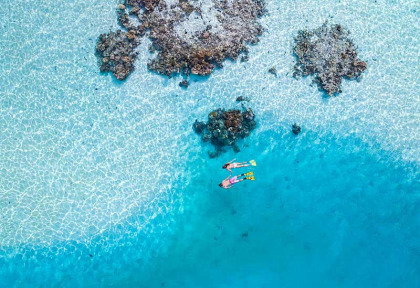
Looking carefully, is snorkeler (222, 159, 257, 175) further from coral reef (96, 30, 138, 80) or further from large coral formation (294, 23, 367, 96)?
coral reef (96, 30, 138, 80)

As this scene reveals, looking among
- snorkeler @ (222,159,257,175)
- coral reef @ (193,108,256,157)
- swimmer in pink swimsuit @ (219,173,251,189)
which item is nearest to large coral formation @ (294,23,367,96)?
coral reef @ (193,108,256,157)

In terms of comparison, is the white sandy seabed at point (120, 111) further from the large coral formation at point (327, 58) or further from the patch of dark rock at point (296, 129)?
the large coral formation at point (327, 58)

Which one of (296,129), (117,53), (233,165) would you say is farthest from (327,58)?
(117,53)

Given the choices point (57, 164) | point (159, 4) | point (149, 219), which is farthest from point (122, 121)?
point (159, 4)

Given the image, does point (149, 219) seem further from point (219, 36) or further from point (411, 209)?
point (411, 209)

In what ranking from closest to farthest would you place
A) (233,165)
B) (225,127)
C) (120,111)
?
(225,127) → (233,165) → (120,111)

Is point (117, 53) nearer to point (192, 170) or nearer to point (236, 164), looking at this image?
point (192, 170)
